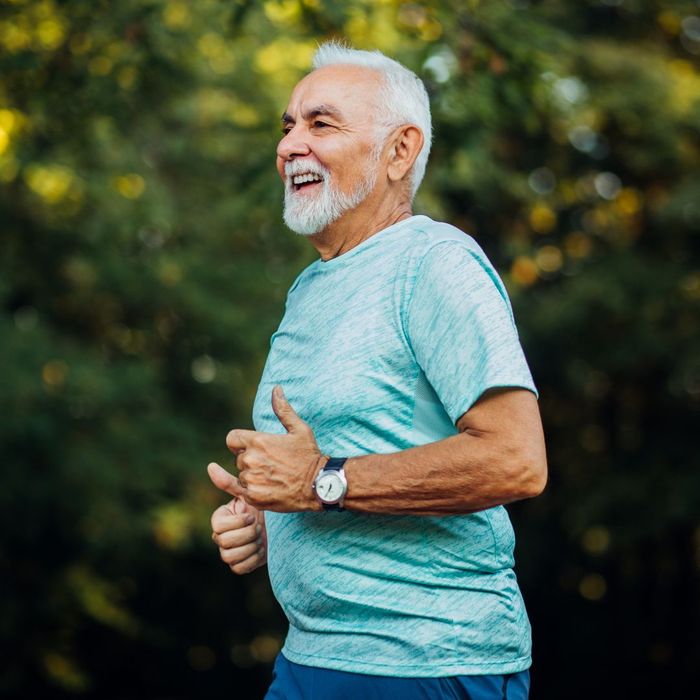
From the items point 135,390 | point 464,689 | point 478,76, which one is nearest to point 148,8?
point 478,76

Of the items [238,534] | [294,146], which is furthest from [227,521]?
[294,146]

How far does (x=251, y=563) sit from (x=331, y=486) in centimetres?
51

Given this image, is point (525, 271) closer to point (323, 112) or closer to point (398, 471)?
point (323, 112)

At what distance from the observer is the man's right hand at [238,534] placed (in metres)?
2.09

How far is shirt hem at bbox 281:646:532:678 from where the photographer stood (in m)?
1.72

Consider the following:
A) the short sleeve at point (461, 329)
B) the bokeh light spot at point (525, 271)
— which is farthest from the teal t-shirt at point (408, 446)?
the bokeh light spot at point (525, 271)

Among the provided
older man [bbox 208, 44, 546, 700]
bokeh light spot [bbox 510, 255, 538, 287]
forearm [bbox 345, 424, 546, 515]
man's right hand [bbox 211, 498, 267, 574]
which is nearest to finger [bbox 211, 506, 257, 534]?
man's right hand [bbox 211, 498, 267, 574]

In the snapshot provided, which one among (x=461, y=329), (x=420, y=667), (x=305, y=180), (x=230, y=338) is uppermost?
(x=305, y=180)

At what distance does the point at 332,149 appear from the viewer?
2.03 metres

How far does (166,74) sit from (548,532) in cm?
921

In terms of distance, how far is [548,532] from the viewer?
521 inches

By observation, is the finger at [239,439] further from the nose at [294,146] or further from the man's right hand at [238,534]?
the nose at [294,146]

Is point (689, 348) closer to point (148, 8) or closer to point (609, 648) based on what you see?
point (609, 648)

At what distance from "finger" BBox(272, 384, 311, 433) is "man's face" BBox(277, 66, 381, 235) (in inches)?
16.6
